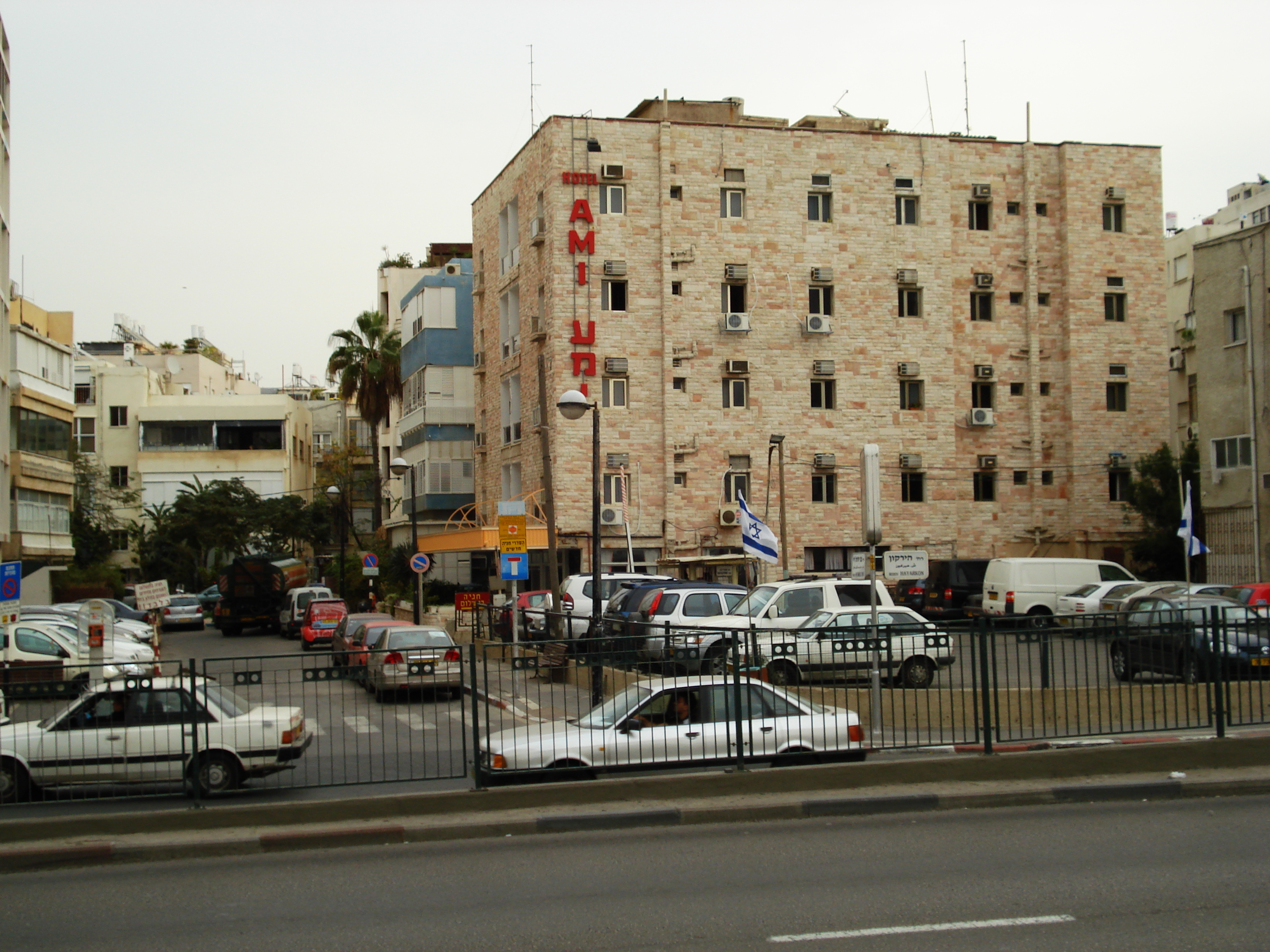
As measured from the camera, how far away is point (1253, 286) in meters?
36.6

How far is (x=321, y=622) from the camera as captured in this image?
39594 millimetres

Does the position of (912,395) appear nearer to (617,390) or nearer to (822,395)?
(822,395)

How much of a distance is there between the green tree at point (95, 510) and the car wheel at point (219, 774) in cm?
5079

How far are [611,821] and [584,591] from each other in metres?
21.8

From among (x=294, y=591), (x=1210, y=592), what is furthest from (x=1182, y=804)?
(x=294, y=591)

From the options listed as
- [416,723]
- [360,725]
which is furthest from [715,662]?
[360,725]

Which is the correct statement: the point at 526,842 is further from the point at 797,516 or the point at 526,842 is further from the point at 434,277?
the point at 434,277

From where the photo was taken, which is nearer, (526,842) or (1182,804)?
(526,842)

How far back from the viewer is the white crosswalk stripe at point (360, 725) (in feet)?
36.9

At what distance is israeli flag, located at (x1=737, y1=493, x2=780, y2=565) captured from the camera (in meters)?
19.6

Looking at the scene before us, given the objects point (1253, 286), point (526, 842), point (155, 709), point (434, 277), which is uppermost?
point (434, 277)

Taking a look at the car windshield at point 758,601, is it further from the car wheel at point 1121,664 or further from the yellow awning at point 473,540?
the yellow awning at point 473,540

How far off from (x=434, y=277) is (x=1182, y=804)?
49.0 m

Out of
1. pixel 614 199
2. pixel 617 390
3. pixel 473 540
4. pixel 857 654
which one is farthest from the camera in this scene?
pixel 614 199
